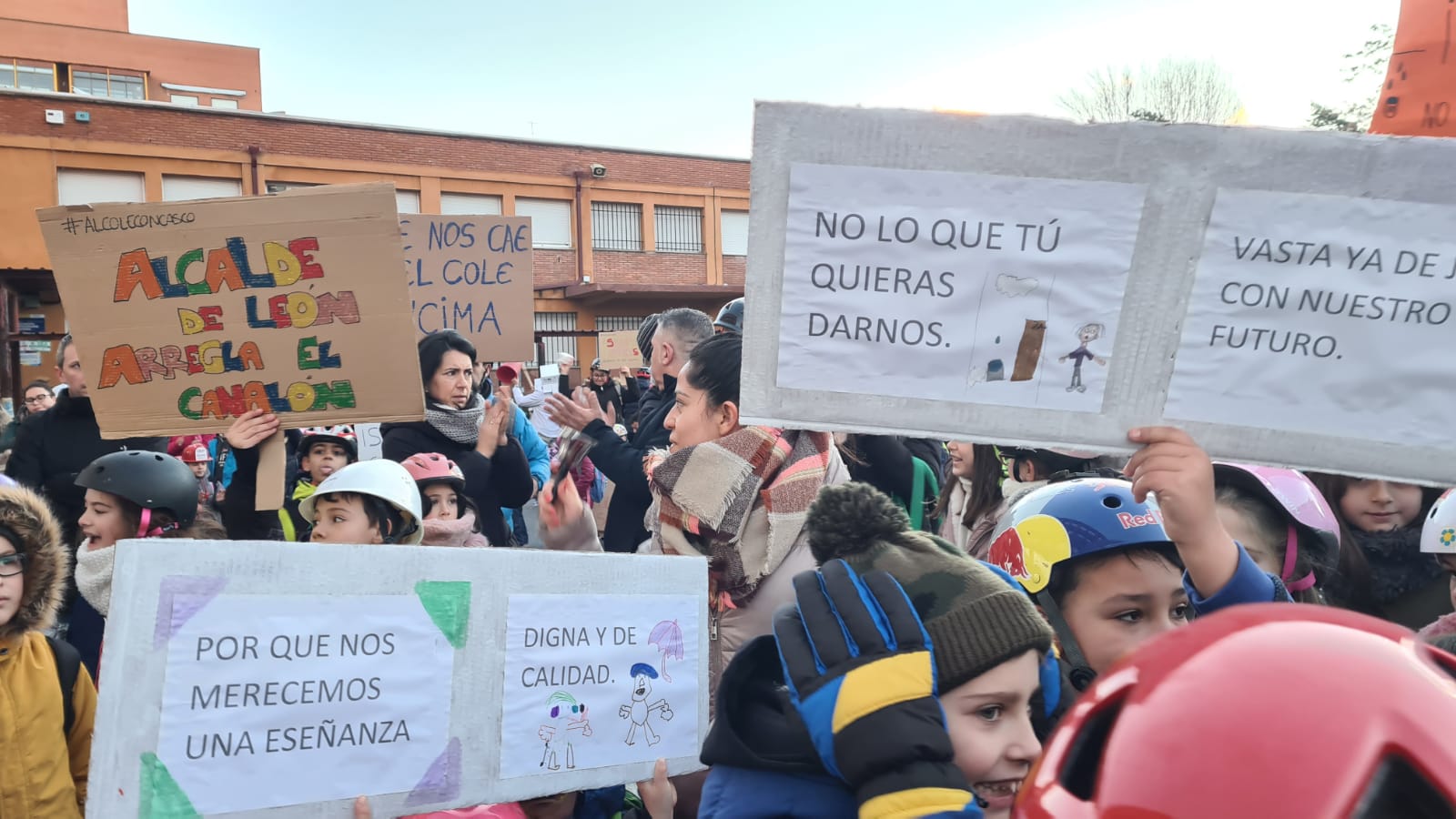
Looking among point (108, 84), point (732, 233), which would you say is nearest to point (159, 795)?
point (732, 233)

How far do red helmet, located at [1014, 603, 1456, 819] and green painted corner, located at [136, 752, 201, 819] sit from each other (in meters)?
1.65

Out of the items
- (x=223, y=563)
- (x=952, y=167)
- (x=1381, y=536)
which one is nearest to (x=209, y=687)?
(x=223, y=563)

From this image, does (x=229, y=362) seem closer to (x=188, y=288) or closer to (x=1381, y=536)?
(x=188, y=288)

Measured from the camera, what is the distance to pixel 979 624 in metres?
1.42

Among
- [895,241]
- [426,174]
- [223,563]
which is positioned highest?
[426,174]

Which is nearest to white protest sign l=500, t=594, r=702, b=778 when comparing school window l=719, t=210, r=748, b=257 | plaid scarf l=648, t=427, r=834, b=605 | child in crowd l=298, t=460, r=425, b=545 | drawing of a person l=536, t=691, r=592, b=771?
drawing of a person l=536, t=691, r=592, b=771

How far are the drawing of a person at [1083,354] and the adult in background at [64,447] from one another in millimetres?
4630

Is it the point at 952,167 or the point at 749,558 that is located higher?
the point at 952,167

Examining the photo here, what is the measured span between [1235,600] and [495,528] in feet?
12.0

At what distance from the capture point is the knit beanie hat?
141 cm

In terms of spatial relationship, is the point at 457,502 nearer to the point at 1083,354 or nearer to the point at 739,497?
the point at 739,497

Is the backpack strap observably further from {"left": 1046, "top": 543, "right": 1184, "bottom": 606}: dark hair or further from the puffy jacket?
{"left": 1046, "top": 543, "right": 1184, "bottom": 606}: dark hair

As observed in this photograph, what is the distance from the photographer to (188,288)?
3.31m

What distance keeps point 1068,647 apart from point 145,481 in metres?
3.20
